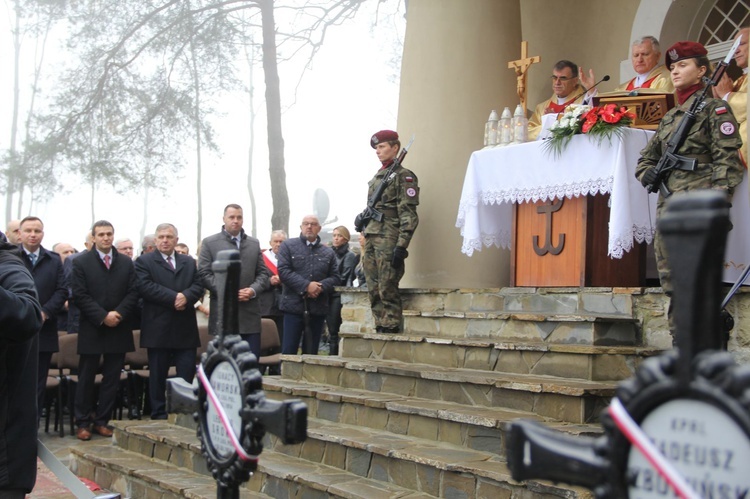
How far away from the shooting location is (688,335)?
1174 mm

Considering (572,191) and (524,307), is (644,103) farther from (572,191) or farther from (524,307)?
(524,307)

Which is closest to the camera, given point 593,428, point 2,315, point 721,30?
point 2,315

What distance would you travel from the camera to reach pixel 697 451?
1.16 meters

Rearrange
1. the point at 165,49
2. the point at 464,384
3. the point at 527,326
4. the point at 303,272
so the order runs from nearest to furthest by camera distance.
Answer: the point at 464,384 → the point at 527,326 → the point at 303,272 → the point at 165,49

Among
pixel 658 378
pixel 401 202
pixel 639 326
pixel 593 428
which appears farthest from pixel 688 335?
pixel 401 202

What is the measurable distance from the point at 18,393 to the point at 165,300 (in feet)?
16.6

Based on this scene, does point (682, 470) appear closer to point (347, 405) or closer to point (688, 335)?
point (688, 335)

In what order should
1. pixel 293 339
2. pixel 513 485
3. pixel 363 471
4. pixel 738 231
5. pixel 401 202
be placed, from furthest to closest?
pixel 293 339 < pixel 401 202 < pixel 738 231 < pixel 363 471 < pixel 513 485

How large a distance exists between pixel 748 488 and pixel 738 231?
4.99 meters

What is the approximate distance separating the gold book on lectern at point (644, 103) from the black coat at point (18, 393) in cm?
473

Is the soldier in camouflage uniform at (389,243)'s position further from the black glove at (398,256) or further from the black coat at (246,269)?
the black coat at (246,269)

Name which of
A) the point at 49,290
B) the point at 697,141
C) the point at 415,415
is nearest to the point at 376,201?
the point at 415,415

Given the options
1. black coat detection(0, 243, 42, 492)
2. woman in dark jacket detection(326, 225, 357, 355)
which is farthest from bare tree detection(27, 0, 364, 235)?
black coat detection(0, 243, 42, 492)

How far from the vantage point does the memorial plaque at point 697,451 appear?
1.12m
